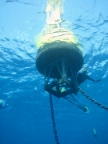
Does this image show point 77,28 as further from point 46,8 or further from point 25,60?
point 25,60

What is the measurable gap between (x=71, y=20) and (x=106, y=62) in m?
9.49

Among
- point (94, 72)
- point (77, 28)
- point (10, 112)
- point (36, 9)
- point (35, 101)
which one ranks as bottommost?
point (10, 112)

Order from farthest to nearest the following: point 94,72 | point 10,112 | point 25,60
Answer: point 10,112
point 94,72
point 25,60

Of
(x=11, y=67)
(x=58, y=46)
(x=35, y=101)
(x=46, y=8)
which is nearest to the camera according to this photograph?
(x=58, y=46)

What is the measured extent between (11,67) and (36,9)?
9.00 m

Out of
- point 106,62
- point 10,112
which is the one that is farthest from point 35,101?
point 106,62

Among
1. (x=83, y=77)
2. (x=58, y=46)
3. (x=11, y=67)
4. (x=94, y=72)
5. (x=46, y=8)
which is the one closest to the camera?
(x=58, y=46)

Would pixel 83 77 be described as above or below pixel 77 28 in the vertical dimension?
below

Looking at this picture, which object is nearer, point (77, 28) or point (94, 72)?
point (77, 28)

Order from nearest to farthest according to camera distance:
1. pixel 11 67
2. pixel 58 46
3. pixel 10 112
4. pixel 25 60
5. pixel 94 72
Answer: pixel 58 46
pixel 25 60
pixel 11 67
pixel 94 72
pixel 10 112

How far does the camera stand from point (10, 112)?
40375 mm

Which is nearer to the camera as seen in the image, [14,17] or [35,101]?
[14,17]

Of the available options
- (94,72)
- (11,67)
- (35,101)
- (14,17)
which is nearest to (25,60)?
(11,67)

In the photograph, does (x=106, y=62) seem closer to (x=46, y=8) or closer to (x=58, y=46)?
(x=46, y=8)
